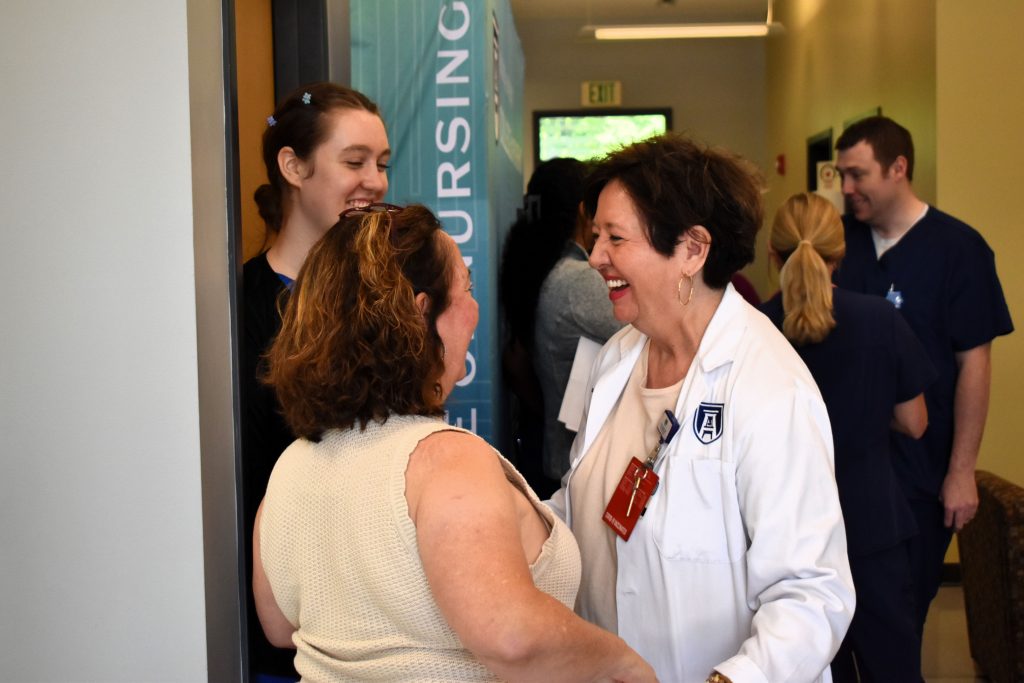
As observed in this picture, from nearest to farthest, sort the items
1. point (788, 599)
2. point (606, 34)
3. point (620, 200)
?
point (788, 599)
point (620, 200)
point (606, 34)

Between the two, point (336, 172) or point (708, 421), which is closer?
point (708, 421)

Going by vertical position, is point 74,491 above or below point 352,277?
below

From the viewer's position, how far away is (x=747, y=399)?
5.72 feet

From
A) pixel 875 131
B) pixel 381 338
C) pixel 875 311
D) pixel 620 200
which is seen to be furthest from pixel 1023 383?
pixel 381 338

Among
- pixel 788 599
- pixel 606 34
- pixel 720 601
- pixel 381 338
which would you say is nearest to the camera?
pixel 381 338

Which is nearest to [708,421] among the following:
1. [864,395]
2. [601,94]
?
[864,395]

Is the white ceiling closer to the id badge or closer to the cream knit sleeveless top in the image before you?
the id badge

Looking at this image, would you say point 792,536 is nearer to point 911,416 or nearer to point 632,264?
point 632,264

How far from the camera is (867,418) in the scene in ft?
9.05

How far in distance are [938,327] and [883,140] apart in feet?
2.19

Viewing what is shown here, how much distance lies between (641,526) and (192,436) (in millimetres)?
803

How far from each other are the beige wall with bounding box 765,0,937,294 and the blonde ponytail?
2635mm

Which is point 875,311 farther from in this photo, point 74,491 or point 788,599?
point 74,491

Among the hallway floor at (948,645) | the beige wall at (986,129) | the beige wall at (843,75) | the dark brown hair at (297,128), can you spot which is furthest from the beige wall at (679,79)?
the dark brown hair at (297,128)
